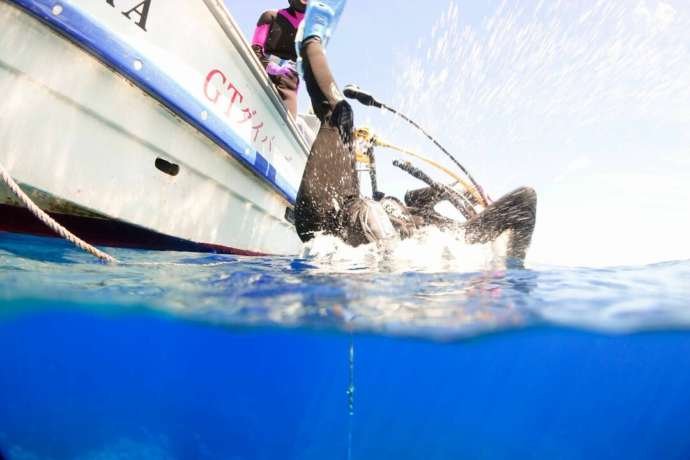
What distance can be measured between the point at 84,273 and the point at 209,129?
127cm

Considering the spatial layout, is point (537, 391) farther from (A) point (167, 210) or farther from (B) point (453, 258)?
(A) point (167, 210)

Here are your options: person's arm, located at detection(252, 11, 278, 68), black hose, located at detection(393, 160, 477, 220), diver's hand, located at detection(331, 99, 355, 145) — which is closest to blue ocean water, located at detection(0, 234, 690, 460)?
diver's hand, located at detection(331, 99, 355, 145)

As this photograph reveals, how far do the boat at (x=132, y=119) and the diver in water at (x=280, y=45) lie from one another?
79 cm

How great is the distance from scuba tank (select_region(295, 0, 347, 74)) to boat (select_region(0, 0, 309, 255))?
1.66ft

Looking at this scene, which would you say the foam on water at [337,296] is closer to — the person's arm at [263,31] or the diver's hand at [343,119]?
the diver's hand at [343,119]

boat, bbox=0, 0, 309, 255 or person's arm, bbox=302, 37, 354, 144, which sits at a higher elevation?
person's arm, bbox=302, 37, 354, 144

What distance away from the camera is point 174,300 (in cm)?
188

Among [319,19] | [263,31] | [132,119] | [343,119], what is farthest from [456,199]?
[132,119]

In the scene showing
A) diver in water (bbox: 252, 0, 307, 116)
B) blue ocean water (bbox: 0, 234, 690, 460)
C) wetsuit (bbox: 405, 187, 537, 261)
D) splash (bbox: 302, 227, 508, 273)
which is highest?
diver in water (bbox: 252, 0, 307, 116)

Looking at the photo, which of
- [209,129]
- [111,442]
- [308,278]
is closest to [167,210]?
[209,129]

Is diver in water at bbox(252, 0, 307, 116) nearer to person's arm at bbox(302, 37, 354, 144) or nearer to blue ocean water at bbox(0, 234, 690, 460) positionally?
person's arm at bbox(302, 37, 354, 144)

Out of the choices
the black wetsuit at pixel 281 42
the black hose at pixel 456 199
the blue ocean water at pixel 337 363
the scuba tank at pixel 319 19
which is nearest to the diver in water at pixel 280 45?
the black wetsuit at pixel 281 42

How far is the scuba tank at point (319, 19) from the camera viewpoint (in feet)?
9.33

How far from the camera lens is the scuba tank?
284 centimetres
